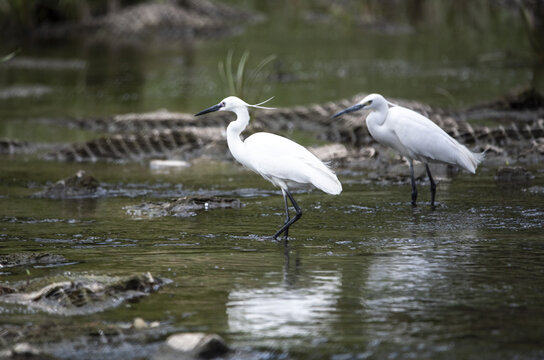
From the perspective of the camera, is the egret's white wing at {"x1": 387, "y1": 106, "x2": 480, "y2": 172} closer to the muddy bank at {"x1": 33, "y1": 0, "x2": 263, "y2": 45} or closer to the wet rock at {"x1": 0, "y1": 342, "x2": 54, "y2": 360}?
the wet rock at {"x1": 0, "y1": 342, "x2": 54, "y2": 360}

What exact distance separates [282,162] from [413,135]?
1807 millimetres

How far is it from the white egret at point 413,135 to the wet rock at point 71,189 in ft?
9.22

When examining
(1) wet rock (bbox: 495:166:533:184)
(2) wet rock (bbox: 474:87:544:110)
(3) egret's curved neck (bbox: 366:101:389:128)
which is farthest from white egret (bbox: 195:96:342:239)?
(2) wet rock (bbox: 474:87:544:110)

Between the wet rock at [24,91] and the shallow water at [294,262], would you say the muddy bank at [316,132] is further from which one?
the wet rock at [24,91]

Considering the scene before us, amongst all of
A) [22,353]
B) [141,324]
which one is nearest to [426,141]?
[141,324]

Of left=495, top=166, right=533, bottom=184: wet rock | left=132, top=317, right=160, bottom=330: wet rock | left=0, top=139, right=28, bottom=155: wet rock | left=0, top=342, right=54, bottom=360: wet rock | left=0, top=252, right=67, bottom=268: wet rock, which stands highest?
left=0, top=139, right=28, bottom=155: wet rock

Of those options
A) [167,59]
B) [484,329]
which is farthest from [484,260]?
[167,59]

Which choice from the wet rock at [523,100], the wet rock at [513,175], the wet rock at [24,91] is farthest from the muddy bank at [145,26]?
the wet rock at [513,175]

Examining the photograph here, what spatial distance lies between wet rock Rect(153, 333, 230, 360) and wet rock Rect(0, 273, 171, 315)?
2.95 feet

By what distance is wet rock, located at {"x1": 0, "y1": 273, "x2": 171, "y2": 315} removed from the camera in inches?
198

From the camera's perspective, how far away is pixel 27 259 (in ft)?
20.0

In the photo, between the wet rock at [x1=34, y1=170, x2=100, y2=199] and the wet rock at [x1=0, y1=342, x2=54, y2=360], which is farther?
the wet rock at [x1=34, y1=170, x2=100, y2=199]

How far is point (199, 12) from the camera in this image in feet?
103

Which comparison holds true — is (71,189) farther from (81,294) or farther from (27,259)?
(81,294)
